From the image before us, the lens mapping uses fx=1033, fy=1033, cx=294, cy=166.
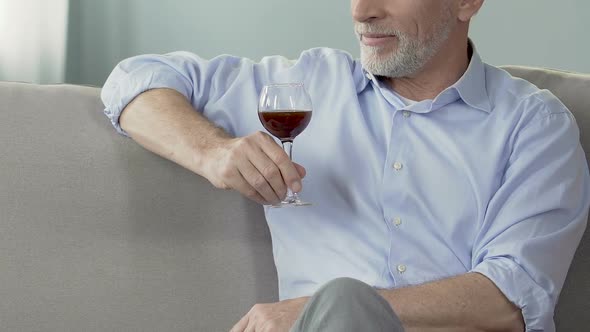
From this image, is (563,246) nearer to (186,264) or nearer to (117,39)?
(186,264)

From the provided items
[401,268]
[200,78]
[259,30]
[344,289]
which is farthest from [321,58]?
[259,30]

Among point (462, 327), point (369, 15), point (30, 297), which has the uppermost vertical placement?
point (369, 15)

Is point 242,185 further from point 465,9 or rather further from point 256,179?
point 465,9

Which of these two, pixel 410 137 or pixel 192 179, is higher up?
pixel 410 137

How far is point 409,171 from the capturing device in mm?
1962

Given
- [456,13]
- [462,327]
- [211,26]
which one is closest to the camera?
[462,327]

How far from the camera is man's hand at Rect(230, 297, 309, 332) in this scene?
5.50 feet

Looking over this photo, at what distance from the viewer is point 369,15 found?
6.57 feet

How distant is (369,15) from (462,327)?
63cm

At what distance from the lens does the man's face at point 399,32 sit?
2.01 m

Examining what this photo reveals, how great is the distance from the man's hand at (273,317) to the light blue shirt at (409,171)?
24cm

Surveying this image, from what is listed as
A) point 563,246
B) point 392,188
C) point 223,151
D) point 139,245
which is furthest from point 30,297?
point 563,246

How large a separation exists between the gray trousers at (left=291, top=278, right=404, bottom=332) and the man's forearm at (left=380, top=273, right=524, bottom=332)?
44 cm

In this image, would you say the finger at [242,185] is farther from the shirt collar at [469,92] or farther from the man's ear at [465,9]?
the man's ear at [465,9]
